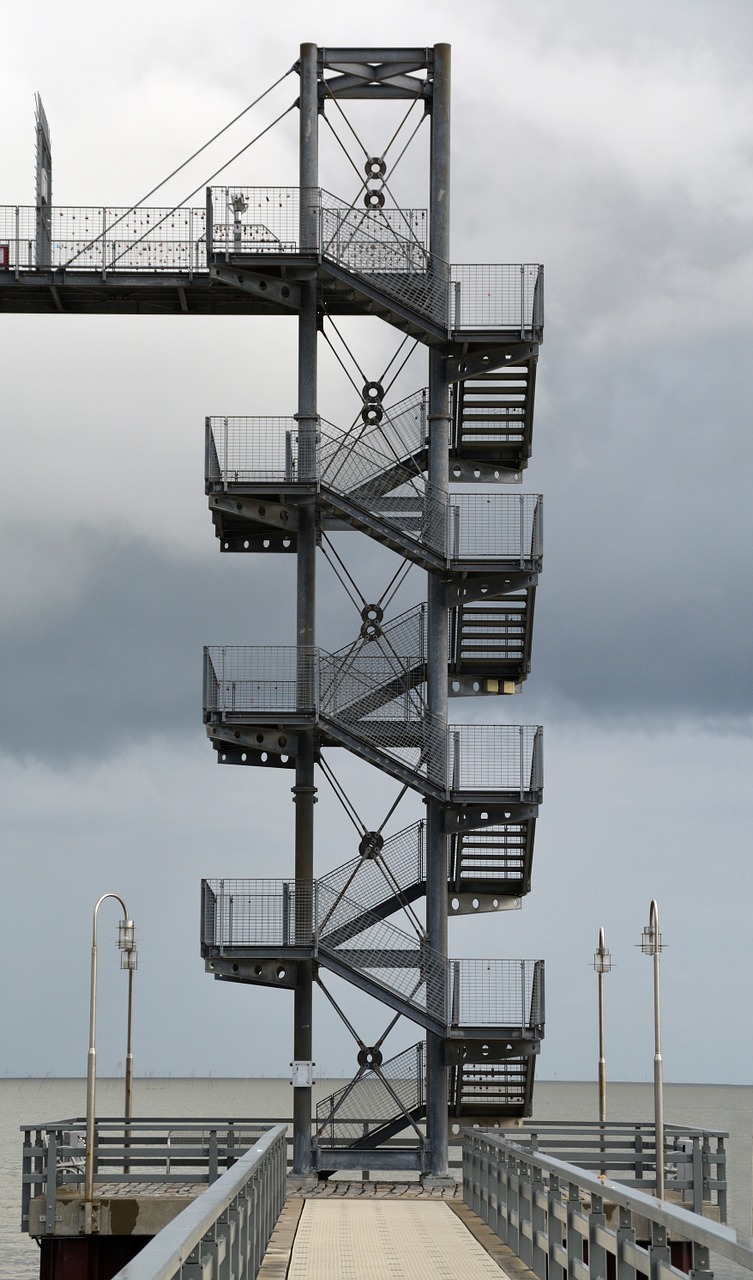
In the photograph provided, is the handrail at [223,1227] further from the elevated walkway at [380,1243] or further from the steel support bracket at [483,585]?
the steel support bracket at [483,585]

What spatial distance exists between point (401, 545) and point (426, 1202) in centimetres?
1433

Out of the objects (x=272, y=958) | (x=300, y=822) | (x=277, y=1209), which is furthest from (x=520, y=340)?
(x=277, y=1209)

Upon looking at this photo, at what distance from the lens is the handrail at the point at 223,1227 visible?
9.98 metres

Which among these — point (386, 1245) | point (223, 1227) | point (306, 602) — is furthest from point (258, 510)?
point (223, 1227)

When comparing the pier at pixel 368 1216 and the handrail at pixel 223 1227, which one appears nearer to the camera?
the handrail at pixel 223 1227

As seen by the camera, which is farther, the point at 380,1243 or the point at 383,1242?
the point at 383,1242

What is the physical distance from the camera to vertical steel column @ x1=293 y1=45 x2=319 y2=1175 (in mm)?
42188

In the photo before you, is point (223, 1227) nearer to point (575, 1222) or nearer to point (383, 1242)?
point (575, 1222)

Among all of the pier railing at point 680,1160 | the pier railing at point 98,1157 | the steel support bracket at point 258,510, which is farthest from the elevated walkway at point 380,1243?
the steel support bracket at point 258,510

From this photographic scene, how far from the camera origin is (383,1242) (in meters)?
24.6

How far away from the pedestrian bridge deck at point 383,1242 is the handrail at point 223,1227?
0.40m

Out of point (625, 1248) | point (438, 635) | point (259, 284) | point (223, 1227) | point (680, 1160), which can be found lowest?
point (680, 1160)

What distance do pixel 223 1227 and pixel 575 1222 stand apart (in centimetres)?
371

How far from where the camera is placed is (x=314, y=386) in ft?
143
